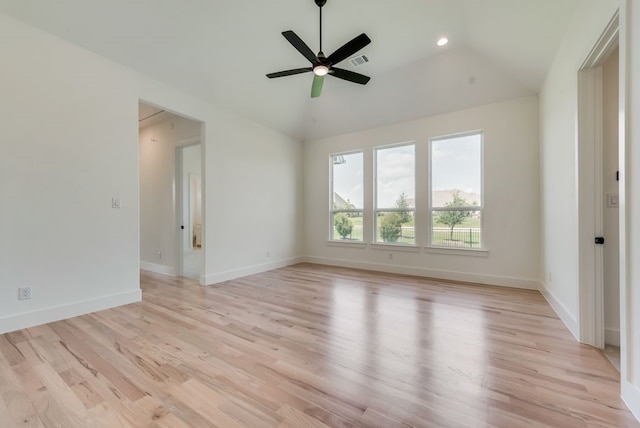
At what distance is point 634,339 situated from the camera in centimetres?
151

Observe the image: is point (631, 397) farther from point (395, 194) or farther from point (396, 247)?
point (395, 194)

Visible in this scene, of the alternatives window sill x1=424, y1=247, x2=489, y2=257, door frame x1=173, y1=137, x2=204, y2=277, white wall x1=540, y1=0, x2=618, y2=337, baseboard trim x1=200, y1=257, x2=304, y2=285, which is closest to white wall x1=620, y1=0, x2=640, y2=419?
white wall x1=540, y1=0, x2=618, y2=337

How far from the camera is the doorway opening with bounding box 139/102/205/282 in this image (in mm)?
4879

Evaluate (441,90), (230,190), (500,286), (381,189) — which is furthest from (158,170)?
(500,286)

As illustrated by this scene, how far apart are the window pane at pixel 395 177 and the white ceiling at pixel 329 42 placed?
737 mm

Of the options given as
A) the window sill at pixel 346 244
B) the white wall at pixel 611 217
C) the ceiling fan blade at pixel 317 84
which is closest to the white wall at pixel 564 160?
the white wall at pixel 611 217

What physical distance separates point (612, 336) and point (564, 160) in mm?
1668

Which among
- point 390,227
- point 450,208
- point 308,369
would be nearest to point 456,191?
point 450,208

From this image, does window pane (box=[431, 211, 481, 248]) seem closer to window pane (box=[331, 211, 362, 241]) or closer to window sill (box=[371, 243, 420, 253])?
window sill (box=[371, 243, 420, 253])

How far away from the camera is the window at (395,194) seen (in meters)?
5.03

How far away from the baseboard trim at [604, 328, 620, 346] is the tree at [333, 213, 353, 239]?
3.95 m

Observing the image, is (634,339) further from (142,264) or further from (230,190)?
(142,264)

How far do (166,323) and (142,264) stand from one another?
11.2ft

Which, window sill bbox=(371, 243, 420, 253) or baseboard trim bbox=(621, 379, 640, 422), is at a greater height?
window sill bbox=(371, 243, 420, 253)
